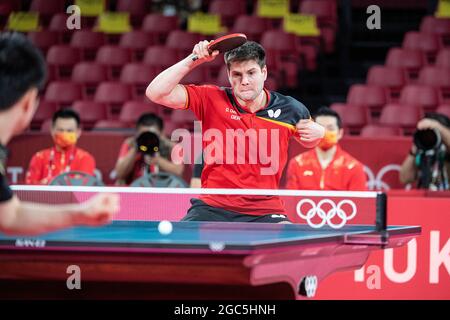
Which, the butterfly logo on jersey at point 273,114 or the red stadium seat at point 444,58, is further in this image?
the red stadium seat at point 444,58

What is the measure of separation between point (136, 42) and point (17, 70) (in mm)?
9583

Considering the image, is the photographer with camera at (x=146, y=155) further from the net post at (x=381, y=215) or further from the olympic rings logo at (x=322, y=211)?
the net post at (x=381, y=215)

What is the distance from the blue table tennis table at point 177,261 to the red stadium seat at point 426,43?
730 centimetres

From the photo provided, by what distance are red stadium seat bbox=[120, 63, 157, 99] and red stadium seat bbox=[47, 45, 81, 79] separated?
968 millimetres

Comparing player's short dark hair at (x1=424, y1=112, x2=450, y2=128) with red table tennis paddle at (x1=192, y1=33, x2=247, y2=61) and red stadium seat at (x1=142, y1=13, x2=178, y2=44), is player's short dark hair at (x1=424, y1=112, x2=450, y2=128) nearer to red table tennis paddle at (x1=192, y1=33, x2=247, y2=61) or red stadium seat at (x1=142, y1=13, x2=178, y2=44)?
red table tennis paddle at (x1=192, y1=33, x2=247, y2=61)

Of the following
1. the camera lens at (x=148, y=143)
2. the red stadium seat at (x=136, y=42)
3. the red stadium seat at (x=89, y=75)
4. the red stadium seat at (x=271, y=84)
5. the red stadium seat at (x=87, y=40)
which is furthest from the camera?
the red stadium seat at (x=87, y=40)

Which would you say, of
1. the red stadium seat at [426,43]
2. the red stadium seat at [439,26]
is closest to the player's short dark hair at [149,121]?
the red stadium seat at [426,43]

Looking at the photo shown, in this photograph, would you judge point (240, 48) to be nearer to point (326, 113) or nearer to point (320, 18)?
point (326, 113)

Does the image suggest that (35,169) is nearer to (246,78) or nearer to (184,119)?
(184,119)

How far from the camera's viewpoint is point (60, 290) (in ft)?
14.1

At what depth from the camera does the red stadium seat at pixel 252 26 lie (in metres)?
12.1

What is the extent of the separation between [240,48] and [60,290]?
1.79 metres

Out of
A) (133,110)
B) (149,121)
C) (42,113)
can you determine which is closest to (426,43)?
(133,110)

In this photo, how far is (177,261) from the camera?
12.7ft
